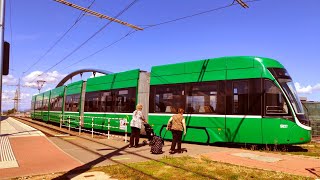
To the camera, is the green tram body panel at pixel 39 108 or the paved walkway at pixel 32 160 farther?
the green tram body panel at pixel 39 108

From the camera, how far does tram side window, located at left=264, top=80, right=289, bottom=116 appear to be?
11.3 metres

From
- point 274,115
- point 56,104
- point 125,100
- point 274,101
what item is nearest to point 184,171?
point 274,115

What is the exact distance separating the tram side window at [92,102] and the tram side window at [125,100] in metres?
2.36

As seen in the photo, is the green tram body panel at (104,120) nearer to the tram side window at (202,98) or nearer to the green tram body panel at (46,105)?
the tram side window at (202,98)

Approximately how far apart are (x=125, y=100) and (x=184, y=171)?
10200 millimetres

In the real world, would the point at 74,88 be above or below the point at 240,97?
above

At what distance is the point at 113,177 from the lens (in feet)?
23.3

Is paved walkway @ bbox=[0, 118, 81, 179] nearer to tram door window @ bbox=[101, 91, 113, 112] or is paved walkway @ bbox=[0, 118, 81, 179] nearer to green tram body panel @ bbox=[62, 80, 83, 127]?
tram door window @ bbox=[101, 91, 113, 112]

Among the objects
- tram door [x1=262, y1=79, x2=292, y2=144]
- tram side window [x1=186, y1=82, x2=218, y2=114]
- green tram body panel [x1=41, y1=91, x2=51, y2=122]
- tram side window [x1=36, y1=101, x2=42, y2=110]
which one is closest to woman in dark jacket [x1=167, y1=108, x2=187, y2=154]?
tram side window [x1=186, y1=82, x2=218, y2=114]

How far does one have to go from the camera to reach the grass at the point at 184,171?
23.3ft

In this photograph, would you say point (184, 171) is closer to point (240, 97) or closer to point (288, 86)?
point (240, 97)

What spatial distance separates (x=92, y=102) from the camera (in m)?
21.5

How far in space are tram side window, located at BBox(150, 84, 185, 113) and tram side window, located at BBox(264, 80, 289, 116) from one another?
12.2ft

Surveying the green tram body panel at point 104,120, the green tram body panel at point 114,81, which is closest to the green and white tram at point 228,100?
the green tram body panel at point 114,81
